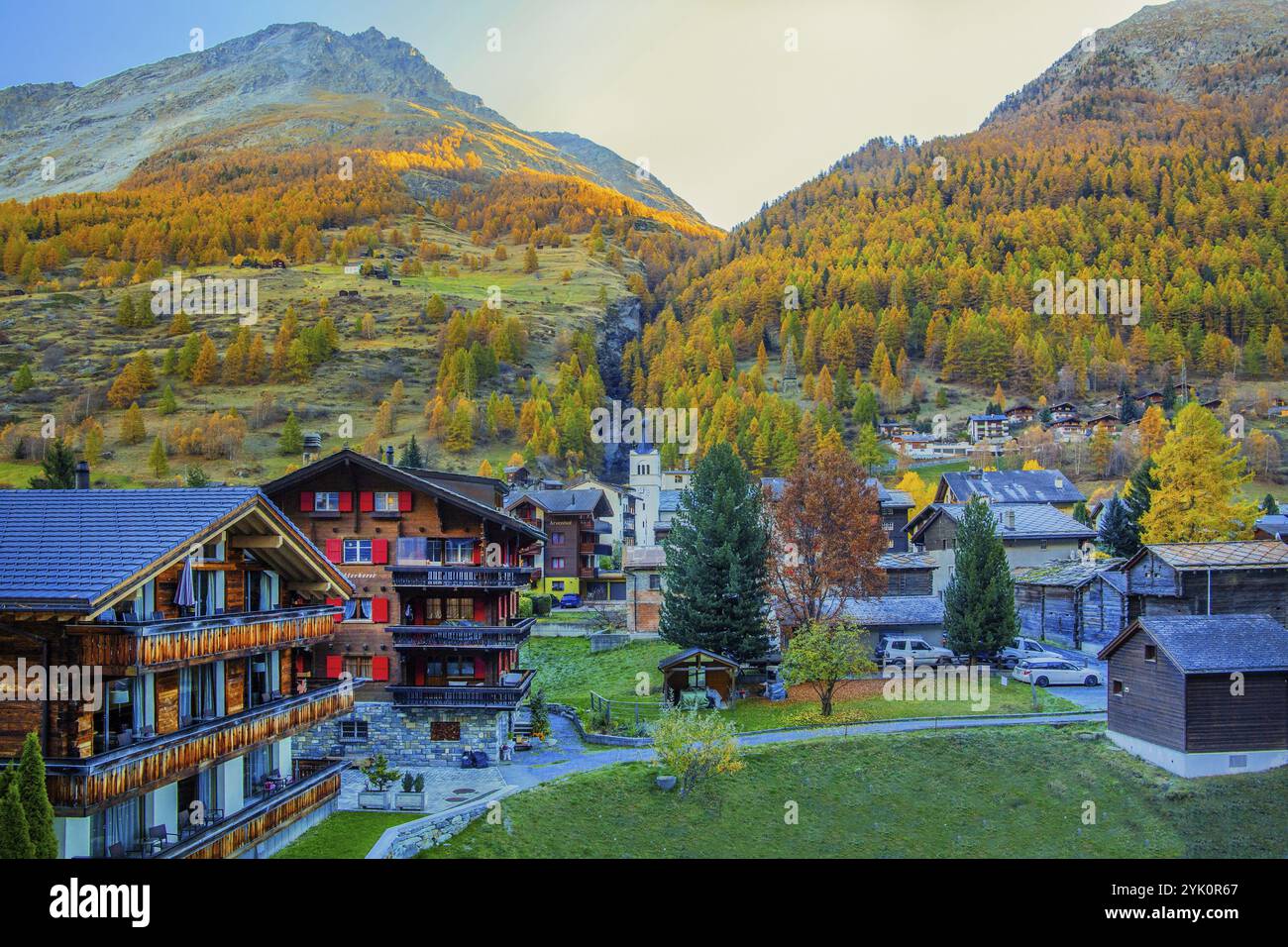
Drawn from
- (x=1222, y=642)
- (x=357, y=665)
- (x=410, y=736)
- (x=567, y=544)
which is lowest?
(x=410, y=736)

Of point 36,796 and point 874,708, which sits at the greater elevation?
point 36,796

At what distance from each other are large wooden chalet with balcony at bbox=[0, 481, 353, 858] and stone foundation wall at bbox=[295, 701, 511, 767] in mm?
12353

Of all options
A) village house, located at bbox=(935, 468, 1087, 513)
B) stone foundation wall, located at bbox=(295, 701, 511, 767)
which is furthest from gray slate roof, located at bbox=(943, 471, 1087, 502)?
stone foundation wall, located at bbox=(295, 701, 511, 767)

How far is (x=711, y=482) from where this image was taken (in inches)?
2035

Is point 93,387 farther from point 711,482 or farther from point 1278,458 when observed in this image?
point 1278,458

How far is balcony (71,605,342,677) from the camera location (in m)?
18.9

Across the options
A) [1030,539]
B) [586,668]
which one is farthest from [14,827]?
[1030,539]

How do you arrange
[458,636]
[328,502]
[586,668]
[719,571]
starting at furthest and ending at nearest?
[586,668] → [719,571] → [328,502] → [458,636]

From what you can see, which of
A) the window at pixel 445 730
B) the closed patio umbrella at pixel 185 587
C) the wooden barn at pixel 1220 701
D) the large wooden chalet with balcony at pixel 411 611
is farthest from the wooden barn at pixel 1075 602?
the closed patio umbrella at pixel 185 587

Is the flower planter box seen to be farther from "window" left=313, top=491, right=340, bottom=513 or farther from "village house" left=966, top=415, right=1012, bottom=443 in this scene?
"village house" left=966, top=415, right=1012, bottom=443

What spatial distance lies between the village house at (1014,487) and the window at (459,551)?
55.6m

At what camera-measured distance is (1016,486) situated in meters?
89.6

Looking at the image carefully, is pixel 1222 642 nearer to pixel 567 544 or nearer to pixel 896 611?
pixel 896 611

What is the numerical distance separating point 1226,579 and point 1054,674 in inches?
351
